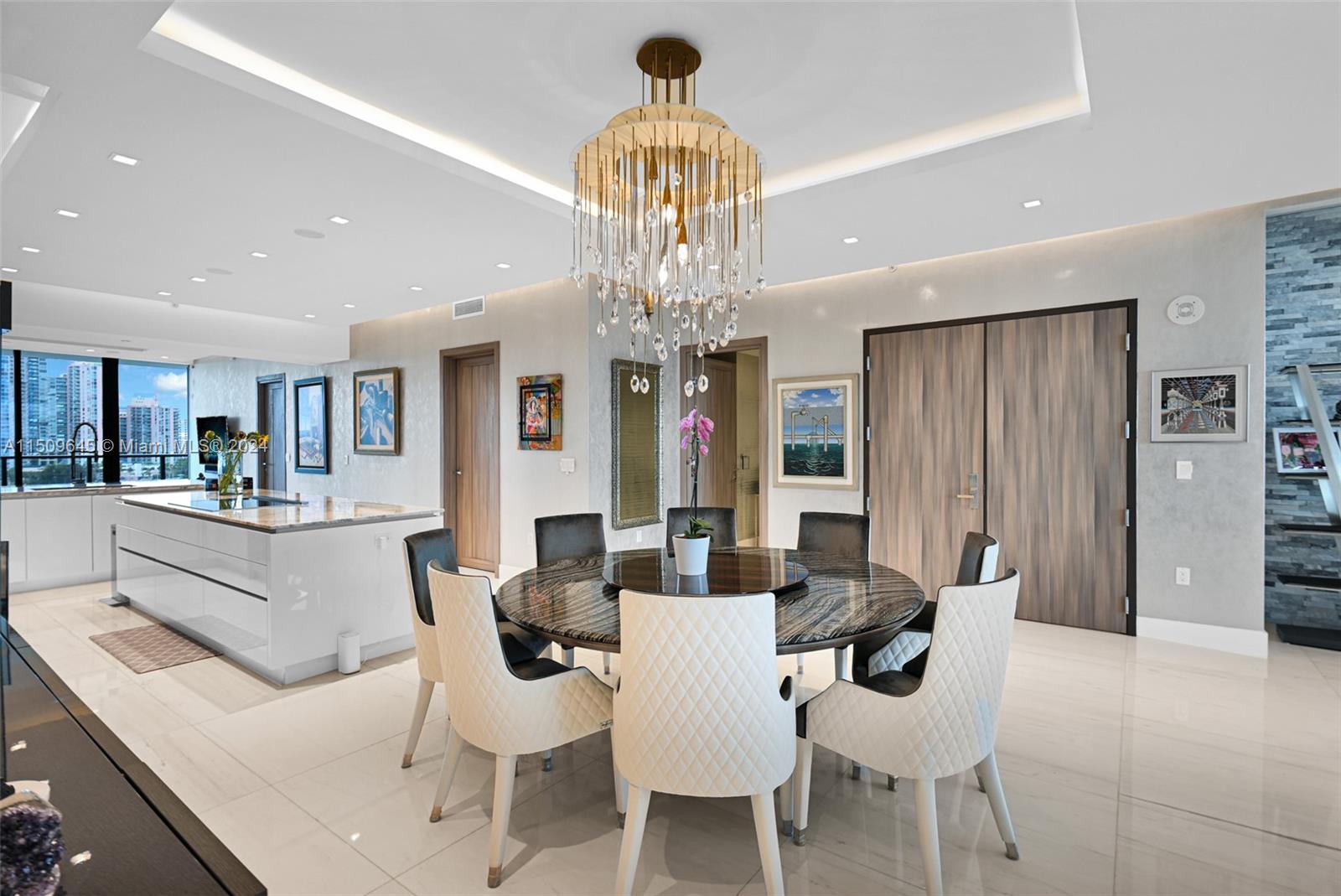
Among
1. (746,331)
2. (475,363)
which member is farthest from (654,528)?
(475,363)

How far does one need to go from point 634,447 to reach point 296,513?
9.12 ft

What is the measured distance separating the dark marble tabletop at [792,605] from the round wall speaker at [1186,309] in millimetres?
2785

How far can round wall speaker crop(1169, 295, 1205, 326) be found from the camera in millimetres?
3932

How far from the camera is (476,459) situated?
638 centimetres

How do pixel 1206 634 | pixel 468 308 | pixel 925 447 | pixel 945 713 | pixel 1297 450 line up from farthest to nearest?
pixel 468 308
pixel 925 447
pixel 1297 450
pixel 1206 634
pixel 945 713

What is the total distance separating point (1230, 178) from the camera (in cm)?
310

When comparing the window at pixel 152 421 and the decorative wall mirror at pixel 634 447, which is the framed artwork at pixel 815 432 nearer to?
the decorative wall mirror at pixel 634 447

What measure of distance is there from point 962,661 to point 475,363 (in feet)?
18.3

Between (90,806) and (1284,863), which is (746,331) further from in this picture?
(90,806)

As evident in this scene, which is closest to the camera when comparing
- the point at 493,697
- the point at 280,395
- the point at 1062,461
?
the point at 493,697

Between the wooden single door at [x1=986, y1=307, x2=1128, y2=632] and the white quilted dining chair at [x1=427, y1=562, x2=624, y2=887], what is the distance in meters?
3.51

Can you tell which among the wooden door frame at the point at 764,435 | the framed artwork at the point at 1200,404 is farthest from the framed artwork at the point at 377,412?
the framed artwork at the point at 1200,404

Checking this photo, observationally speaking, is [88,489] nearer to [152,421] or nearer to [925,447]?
[152,421]

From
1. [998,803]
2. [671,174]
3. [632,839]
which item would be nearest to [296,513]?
[671,174]
